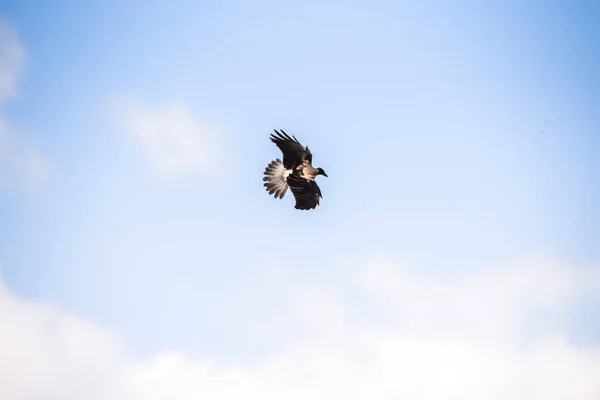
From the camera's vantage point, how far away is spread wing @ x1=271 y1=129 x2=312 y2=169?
64.1 ft

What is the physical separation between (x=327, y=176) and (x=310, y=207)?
4.05ft

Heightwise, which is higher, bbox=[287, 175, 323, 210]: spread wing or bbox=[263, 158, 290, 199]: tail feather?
bbox=[263, 158, 290, 199]: tail feather

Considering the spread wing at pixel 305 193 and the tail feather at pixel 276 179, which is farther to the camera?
the tail feather at pixel 276 179

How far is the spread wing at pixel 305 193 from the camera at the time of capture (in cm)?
1970

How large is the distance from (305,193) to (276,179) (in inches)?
93.4

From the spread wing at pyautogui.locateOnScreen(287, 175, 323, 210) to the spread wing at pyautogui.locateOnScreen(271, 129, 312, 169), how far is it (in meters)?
0.58

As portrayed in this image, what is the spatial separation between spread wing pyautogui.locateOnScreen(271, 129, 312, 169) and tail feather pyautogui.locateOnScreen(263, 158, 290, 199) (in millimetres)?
1596

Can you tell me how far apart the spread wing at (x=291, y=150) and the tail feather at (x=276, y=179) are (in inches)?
62.8

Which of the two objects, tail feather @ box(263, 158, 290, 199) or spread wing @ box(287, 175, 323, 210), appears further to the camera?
tail feather @ box(263, 158, 290, 199)

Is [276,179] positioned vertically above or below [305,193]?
above

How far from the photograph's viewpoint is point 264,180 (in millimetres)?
21984

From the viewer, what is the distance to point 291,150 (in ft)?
65.1

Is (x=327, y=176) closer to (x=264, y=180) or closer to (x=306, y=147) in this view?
(x=306, y=147)

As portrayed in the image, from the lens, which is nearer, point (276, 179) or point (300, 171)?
point (300, 171)
